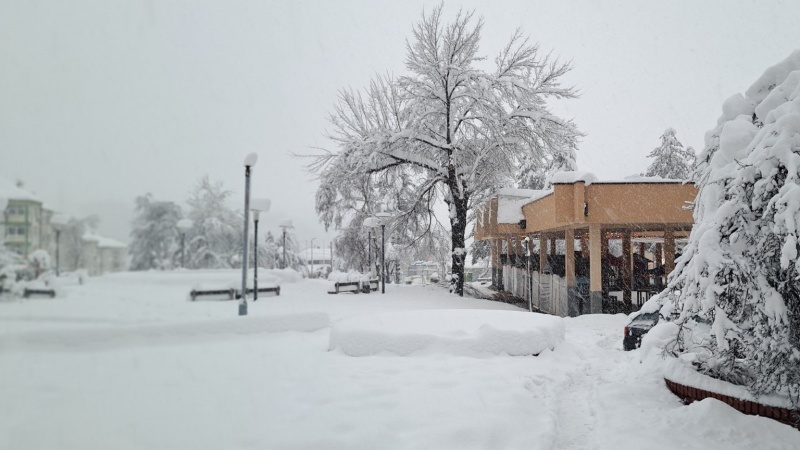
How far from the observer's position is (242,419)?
4699mm

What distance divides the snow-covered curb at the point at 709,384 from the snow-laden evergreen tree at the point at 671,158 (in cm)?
3970

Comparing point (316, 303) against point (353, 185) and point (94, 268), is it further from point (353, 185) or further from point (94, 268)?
point (94, 268)

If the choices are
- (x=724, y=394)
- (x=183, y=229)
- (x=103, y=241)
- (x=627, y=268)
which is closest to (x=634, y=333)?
(x=724, y=394)

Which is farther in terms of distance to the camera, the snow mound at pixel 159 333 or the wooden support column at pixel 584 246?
the wooden support column at pixel 584 246

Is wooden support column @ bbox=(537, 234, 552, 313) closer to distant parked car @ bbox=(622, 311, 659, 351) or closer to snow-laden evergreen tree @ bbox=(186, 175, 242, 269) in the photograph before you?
distant parked car @ bbox=(622, 311, 659, 351)

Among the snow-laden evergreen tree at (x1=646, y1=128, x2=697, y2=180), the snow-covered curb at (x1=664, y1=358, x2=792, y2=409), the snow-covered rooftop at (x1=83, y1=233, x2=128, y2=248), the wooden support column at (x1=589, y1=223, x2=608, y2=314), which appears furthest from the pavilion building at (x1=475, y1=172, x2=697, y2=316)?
the snow-laden evergreen tree at (x1=646, y1=128, x2=697, y2=180)

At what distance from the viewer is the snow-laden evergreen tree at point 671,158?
40.9 meters

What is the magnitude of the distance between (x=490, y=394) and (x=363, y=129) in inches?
751

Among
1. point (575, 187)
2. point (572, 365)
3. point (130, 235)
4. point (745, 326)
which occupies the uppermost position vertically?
point (575, 187)

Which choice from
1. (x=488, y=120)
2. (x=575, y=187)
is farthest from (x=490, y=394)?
(x=488, y=120)

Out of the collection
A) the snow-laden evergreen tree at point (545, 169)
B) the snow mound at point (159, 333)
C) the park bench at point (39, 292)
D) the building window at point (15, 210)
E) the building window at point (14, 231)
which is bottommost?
the snow mound at point (159, 333)

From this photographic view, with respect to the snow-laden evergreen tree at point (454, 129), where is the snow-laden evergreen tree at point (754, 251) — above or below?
below

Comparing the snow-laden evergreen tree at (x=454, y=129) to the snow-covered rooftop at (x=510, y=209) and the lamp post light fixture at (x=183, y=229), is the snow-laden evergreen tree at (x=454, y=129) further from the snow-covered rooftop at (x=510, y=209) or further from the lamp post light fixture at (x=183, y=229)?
the lamp post light fixture at (x=183, y=229)

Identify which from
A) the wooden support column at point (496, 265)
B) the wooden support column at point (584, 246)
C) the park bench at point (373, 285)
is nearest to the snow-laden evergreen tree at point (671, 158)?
the wooden support column at point (496, 265)
